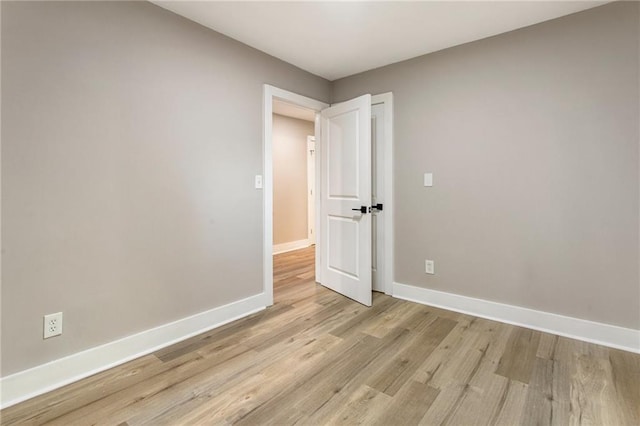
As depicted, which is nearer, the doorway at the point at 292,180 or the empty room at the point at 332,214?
the empty room at the point at 332,214

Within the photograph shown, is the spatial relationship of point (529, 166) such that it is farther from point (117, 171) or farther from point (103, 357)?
point (103, 357)

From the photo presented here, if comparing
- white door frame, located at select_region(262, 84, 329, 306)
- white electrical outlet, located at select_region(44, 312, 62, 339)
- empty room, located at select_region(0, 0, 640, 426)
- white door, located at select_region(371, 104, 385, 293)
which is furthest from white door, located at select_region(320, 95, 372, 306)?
white electrical outlet, located at select_region(44, 312, 62, 339)

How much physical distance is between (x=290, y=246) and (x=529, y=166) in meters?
3.94

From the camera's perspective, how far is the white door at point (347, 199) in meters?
2.79

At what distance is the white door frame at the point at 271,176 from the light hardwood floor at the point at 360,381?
596 millimetres

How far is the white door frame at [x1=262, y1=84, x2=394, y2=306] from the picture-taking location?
9.00ft

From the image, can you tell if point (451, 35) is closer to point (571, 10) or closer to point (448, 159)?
point (571, 10)

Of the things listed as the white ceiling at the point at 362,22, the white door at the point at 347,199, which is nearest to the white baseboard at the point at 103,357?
the white door at the point at 347,199

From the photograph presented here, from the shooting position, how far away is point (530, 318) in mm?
2361

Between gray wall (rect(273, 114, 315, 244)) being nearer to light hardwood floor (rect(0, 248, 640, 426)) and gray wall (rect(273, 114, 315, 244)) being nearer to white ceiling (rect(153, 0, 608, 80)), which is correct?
white ceiling (rect(153, 0, 608, 80))

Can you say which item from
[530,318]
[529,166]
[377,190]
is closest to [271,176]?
[377,190]

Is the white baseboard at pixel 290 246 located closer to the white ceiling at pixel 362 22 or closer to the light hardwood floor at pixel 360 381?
the light hardwood floor at pixel 360 381

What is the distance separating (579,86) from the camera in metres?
2.14

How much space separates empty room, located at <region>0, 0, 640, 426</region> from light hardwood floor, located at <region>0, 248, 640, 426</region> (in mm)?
15
